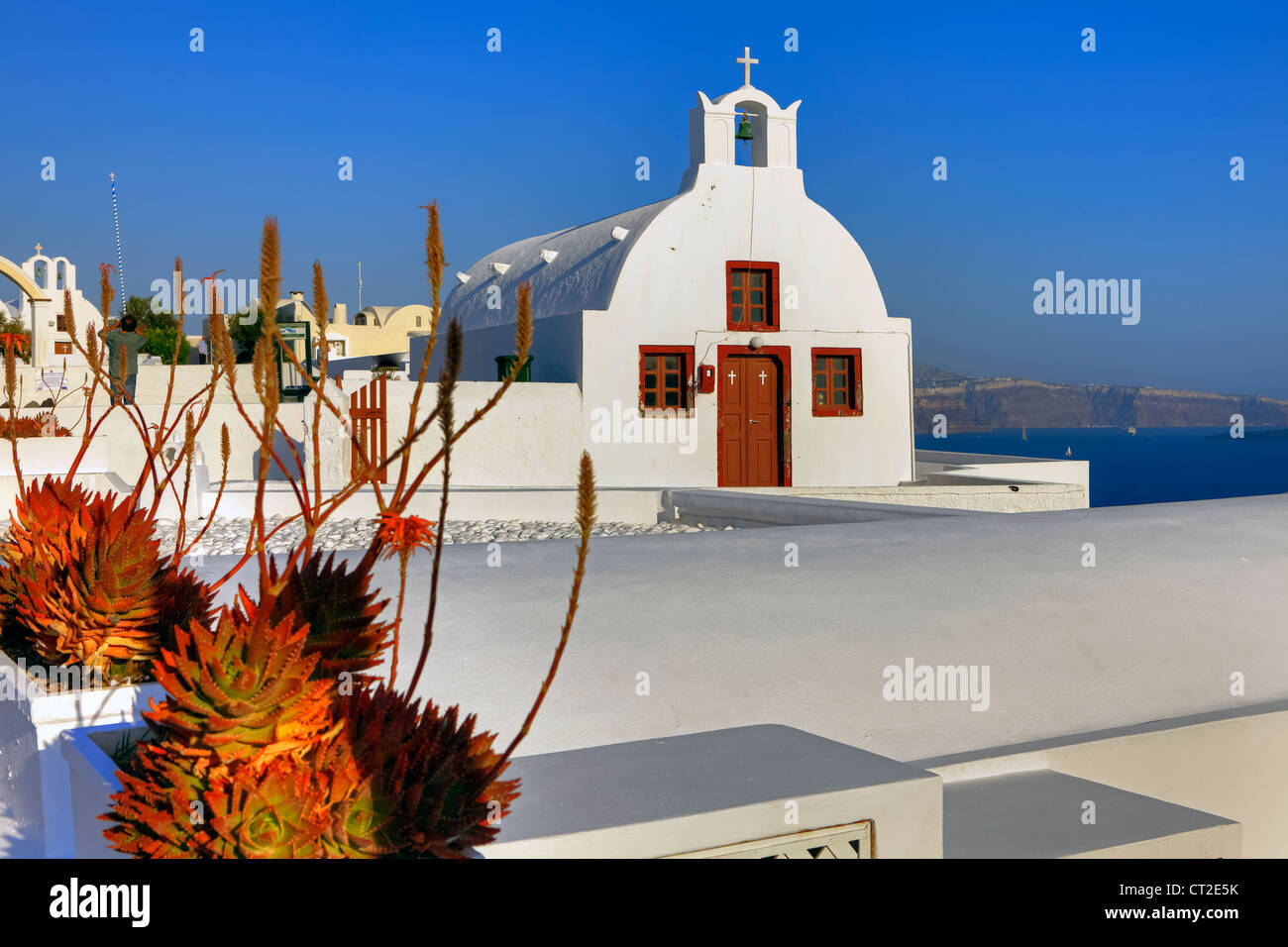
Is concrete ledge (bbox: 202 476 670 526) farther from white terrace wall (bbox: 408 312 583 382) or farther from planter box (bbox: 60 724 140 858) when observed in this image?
planter box (bbox: 60 724 140 858)

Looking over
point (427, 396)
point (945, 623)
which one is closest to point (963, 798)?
point (945, 623)

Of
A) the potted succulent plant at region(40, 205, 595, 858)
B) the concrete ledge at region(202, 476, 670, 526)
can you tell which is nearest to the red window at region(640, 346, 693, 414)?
the concrete ledge at region(202, 476, 670, 526)

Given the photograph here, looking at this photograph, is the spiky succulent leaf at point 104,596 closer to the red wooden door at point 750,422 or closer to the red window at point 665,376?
the red window at point 665,376

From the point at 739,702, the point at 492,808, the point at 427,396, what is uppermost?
the point at 427,396

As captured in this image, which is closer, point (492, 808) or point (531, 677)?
point (492, 808)

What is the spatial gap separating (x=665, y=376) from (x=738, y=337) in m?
1.22

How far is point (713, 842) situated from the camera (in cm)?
251

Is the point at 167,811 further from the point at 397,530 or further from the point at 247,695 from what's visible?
the point at 397,530

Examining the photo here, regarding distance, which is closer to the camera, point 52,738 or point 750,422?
point 52,738

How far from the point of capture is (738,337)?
16172mm

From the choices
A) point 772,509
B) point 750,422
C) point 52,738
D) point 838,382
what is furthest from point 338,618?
point 838,382
